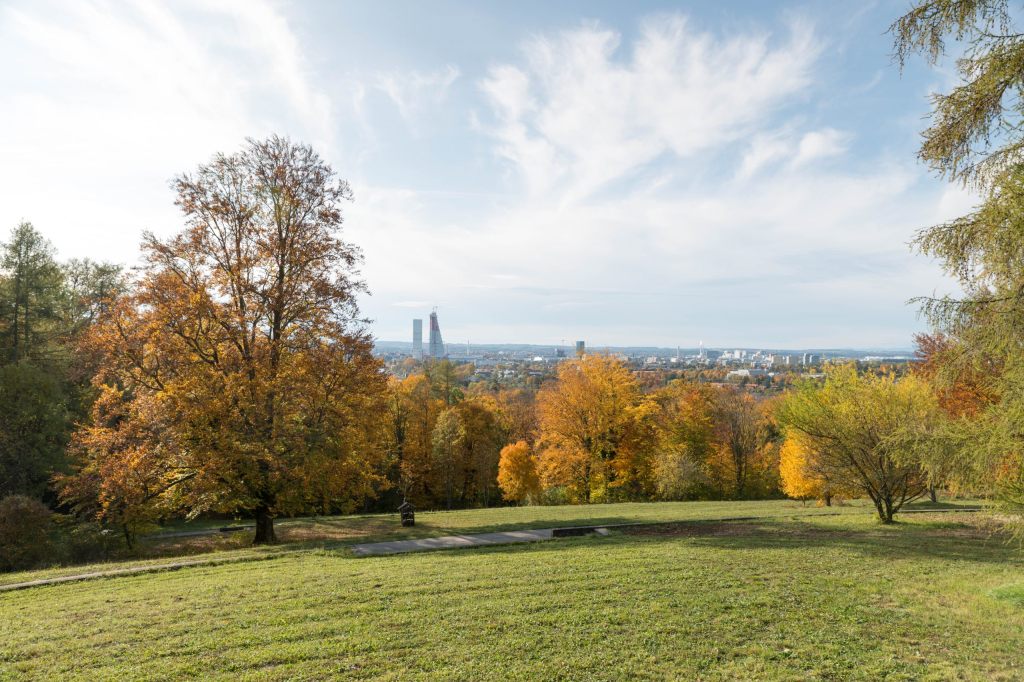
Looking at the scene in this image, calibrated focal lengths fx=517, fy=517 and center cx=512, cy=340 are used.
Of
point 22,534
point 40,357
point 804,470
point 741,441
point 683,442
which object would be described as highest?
point 40,357

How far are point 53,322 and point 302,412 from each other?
22683mm

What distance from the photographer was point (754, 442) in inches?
1795

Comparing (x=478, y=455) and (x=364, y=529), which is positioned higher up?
(x=364, y=529)

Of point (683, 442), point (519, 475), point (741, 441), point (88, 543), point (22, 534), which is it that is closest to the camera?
point (22, 534)

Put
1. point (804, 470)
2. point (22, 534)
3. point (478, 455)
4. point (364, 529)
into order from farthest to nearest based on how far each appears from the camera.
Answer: point (478, 455) → point (804, 470) → point (364, 529) → point (22, 534)

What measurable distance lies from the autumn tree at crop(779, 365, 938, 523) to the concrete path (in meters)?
9.72

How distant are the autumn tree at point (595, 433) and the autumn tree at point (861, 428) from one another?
13597 mm

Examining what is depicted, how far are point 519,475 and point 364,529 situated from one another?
1714cm

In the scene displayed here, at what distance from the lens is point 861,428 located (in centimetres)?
1681

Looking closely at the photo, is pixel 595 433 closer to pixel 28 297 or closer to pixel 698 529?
pixel 698 529

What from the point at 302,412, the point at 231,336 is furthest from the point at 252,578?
the point at 231,336

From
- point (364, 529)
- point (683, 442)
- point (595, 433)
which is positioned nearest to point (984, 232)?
point (364, 529)

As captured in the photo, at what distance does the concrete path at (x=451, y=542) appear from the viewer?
12898mm

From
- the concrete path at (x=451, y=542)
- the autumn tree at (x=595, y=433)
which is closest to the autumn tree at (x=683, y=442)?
the autumn tree at (x=595, y=433)
